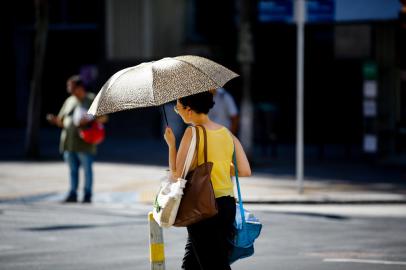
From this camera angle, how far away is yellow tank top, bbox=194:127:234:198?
6531mm

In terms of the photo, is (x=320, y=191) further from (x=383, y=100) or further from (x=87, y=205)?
(x=383, y=100)

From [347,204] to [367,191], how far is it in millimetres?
921

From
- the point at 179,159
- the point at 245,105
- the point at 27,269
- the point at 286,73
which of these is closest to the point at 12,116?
the point at 286,73

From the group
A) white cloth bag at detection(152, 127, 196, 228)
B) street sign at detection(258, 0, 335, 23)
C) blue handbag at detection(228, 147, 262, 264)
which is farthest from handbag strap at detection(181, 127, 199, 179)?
street sign at detection(258, 0, 335, 23)

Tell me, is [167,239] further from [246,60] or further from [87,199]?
[246,60]

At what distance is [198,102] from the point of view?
6.65m

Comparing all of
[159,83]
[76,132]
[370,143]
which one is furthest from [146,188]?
[159,83]

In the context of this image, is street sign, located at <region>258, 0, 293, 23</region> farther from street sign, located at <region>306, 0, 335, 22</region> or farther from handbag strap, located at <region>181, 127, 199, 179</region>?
handbag strap, located at <region>181, 127, 199, 179</region>

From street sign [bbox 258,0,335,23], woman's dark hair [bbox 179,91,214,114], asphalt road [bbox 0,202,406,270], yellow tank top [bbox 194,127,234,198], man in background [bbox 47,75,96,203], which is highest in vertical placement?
street sign [bbox 258,0,335,23]

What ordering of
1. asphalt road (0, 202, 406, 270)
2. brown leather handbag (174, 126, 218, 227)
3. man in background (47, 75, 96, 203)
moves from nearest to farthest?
brown leather handbag (174, 126, 218, 227), asphalt road (0, 202, 406, 270), man in background (47, 75, 96, 203)

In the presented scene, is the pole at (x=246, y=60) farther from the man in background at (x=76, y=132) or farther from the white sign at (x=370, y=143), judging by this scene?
the man in background at (x=76, y=132)

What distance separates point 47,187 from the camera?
1738 cm

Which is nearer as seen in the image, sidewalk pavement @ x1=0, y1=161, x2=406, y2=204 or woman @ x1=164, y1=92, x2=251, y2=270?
woman @ x1=164, y1=92, x2=251, y2=270

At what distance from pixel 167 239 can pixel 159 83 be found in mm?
4930
